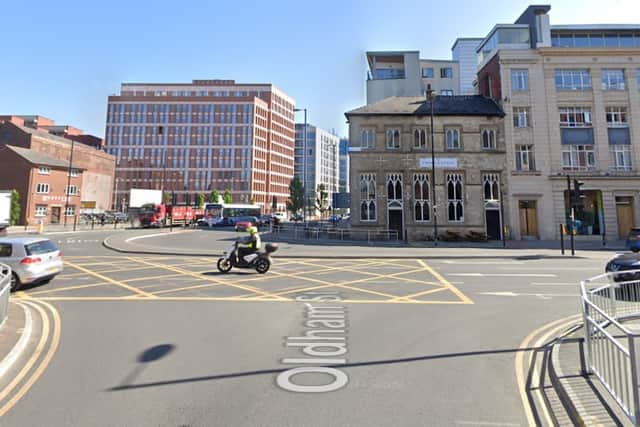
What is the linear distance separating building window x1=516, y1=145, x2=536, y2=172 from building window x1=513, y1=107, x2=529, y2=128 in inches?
81.4

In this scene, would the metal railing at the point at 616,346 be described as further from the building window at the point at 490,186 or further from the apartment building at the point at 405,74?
the apartment building at the point at 405,74


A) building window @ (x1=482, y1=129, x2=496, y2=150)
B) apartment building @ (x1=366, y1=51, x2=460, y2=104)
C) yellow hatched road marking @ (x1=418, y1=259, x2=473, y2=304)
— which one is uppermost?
apartment building @ (x1=366, y1=51, x2=460, y2=104)

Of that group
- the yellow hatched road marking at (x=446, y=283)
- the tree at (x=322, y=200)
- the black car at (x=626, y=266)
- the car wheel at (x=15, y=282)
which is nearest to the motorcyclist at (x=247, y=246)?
the car wheel at (x=15, y=282)

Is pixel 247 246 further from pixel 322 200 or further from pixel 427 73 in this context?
pixel 322 200

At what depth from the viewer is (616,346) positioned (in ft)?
11.3

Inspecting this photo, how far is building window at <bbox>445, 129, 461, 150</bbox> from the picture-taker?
28.2 meters

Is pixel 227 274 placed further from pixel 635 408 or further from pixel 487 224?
pixel 487 224

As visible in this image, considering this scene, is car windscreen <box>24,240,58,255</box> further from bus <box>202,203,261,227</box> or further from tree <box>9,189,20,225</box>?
tree <box>9,189,20,225</box>

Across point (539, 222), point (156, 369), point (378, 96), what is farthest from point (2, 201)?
point (539, 222)

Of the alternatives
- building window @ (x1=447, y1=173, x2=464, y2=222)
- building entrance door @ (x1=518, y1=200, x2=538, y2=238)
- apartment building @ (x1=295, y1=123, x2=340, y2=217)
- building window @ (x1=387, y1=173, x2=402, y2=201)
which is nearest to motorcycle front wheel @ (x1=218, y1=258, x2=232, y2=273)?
building window @ (x1=387, y1=173, x2=402, y2=201)

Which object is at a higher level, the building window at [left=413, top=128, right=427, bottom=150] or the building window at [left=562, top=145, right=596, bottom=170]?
the building window at [left=413, top=128, right=427, bottom=150]

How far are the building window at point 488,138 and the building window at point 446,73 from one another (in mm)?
20767

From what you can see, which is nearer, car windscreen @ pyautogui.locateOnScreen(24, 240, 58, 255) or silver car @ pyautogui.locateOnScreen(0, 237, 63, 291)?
silver car @ pyautogui.locateOnScreen(0, 237, 63, 291)

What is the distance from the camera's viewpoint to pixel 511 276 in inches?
468
